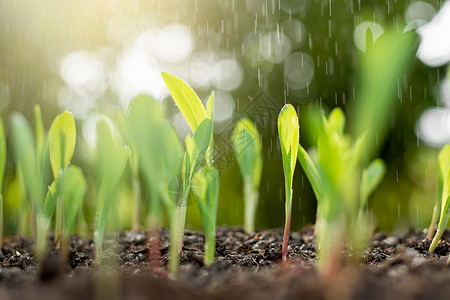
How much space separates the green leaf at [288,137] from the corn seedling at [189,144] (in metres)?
0.15

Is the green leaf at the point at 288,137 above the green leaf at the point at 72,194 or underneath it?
above

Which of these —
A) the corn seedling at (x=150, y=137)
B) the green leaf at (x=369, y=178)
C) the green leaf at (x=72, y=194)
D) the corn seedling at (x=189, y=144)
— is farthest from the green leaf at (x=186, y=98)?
the green leaf at (x=369, y=178)

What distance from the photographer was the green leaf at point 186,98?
838 millimetres

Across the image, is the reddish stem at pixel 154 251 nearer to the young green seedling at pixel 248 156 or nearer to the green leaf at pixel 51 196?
Result: the green leaf at pixel 51 196

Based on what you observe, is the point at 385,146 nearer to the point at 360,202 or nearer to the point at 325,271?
the point at 360,202

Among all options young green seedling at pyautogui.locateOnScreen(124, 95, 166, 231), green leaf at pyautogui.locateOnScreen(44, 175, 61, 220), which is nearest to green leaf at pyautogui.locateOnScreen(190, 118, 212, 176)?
young green seedling at pyautogui.locateOnScreen(124, 95, 166, 231)

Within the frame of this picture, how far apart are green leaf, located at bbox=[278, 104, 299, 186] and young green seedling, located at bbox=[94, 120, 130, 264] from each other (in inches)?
12.9

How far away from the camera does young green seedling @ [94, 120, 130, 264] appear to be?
0.78m

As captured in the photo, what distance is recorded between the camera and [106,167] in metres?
0.80

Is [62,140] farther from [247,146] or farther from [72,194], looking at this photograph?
[247,146]

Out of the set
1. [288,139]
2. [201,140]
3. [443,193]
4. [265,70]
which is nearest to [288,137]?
[288,139]

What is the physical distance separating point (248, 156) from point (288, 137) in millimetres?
504

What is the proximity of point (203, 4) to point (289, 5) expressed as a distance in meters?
1.19

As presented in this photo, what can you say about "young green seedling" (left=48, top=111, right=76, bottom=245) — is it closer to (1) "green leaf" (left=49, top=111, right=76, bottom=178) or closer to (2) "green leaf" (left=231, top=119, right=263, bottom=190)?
(1) "green leaf" (left=49, top=111, right=76, bottom=178)
